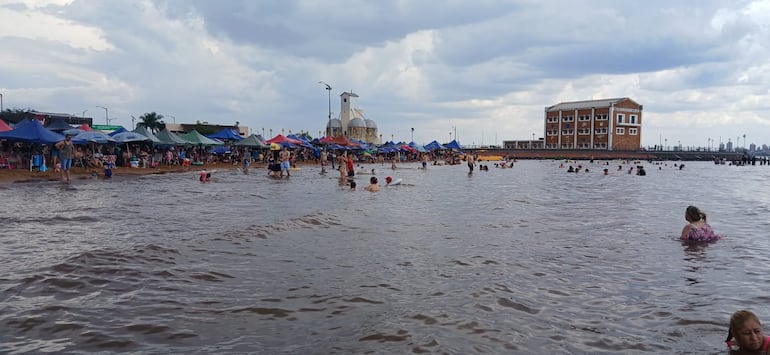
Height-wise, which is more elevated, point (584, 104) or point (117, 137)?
point (584, 104)

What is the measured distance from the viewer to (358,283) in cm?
608

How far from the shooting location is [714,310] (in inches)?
212

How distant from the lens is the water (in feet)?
14.1

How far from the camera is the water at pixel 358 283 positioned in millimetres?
4309

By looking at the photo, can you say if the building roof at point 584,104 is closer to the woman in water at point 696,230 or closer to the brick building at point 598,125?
the brick building at point 598,125

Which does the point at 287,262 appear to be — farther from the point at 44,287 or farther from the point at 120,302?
the point at 44,287

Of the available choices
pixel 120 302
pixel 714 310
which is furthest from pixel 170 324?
pixel 714 310

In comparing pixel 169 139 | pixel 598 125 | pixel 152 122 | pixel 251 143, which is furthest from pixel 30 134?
pixel 598 125

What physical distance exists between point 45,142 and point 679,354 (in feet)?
83.5

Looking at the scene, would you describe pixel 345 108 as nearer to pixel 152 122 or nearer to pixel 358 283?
pixel 152 122

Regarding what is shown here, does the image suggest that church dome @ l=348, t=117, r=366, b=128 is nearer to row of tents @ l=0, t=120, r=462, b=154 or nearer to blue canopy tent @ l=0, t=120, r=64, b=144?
row of tents @ l=0, t=120, r=462, b=154

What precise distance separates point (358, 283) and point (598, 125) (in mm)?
108508

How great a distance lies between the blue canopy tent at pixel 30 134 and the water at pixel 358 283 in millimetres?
11648

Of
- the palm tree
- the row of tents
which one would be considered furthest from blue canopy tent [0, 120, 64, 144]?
the palm tree
